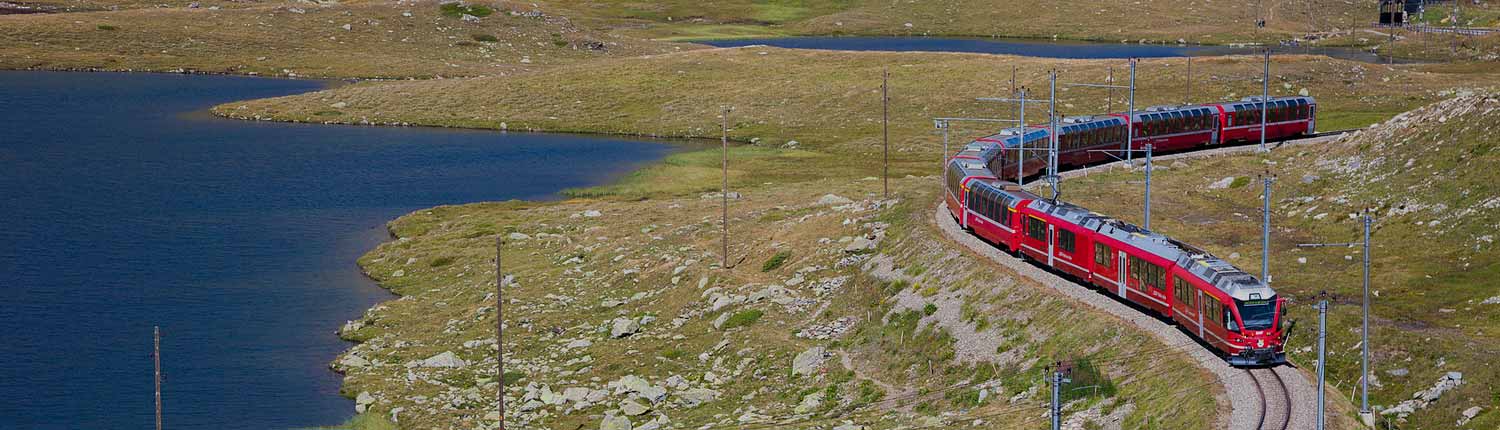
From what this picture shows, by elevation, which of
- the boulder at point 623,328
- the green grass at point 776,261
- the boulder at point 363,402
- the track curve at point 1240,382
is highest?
the track curve at point 1240,382

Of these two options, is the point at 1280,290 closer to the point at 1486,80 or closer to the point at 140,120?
the point at 1486,80

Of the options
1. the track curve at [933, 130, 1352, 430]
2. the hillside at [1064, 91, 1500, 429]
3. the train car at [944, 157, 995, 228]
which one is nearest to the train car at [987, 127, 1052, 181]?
the hillside at [1064, 91, 1500, 429]

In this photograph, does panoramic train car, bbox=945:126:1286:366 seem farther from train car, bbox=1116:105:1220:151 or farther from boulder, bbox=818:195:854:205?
train car, bbox=1116:105:1220:151

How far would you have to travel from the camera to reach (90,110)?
169 m

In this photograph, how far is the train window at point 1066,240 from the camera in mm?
61556

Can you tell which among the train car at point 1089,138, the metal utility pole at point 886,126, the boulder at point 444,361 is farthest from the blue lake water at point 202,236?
the train car at point 1089,138

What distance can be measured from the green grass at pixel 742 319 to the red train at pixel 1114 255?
1063 cm

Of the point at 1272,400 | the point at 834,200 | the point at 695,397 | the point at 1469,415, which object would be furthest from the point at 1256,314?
the point at 834,200

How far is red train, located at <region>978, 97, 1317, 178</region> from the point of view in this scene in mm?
96125

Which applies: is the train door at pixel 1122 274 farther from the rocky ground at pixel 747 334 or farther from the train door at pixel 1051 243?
the train door at pixel 1051 243

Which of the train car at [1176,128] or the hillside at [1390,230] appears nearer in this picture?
the hillside at [1390,230]

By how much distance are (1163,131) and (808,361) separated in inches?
2063

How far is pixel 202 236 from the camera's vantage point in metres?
99.6

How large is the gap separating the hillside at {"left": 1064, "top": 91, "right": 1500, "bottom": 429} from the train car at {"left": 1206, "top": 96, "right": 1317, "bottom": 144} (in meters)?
5.11
